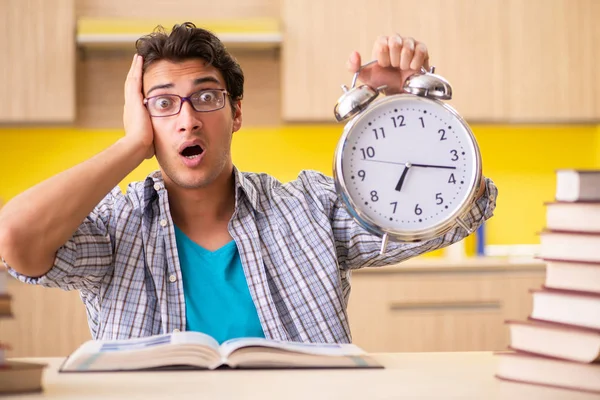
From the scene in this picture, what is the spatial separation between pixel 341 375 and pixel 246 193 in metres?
0.79

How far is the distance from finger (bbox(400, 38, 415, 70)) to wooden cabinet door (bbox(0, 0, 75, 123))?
2470 mm

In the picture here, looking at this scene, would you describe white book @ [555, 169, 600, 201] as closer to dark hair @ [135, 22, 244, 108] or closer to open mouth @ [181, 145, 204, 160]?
open mouth @ [181, 145, 204, 160]

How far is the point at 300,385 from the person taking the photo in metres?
1.10

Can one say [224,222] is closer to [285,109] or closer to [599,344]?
[599,344]

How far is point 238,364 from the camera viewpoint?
3.94ft

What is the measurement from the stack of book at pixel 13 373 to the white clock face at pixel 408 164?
→ 0.58 metres

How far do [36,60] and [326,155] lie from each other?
1.48 m

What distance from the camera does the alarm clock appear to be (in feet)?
4.41

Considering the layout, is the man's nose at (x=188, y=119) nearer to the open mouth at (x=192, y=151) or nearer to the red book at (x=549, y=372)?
the open mouth at (x=192, y=151)

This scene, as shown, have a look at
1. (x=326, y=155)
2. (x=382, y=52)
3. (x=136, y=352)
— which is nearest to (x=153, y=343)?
(x=136, y=352)

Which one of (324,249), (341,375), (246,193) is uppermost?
(246,193)

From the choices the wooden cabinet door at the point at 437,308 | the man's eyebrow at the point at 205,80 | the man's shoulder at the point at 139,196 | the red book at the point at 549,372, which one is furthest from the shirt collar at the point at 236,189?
the wooden cabinet door at the point at 437,308

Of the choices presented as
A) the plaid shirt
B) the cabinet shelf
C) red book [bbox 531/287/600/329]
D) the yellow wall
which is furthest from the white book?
the yellow wall

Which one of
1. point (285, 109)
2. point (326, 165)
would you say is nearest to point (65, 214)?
point (285, 109)
